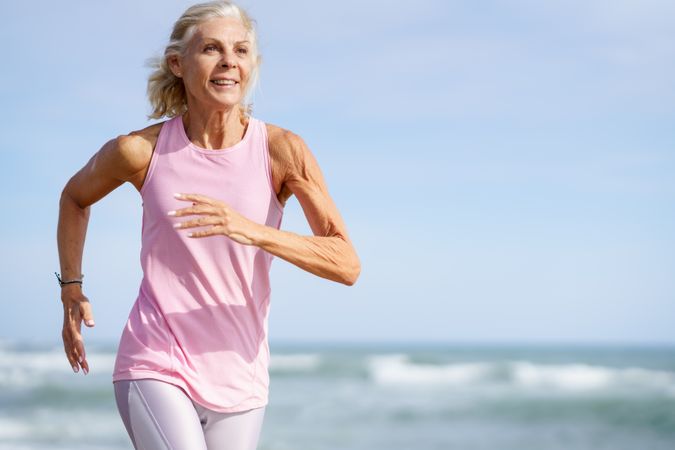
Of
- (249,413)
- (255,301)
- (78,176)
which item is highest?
(78,176)

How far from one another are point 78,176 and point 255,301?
74cm

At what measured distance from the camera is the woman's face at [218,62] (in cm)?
306

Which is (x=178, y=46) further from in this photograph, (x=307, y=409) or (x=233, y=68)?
(x=307, y=409)

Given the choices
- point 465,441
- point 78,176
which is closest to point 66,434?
point 465,441

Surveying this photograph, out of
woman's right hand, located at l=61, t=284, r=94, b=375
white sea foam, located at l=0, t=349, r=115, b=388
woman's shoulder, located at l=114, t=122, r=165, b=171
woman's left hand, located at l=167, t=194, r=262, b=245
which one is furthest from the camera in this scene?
white sea foam, located at l=0, t=349, r=115, b=388

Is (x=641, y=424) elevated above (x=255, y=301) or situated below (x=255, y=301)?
below

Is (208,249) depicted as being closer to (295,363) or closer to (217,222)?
(217,222)

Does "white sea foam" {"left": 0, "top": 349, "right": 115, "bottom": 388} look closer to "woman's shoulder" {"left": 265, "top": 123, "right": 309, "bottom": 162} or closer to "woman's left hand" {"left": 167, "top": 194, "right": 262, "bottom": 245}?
"woman's shoulder" {"left": 265, "top": 123, "right": 309, "bottom": 162}

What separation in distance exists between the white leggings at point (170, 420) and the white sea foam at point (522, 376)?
17056mm

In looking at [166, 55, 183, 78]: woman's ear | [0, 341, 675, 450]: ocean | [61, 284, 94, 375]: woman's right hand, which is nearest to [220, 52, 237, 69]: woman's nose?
[166, 55, 183, 78]: woman's ear

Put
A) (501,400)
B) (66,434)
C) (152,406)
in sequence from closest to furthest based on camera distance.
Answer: (152,406), (66,434), (501,400)

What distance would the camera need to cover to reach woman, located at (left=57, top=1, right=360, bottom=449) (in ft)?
9.68

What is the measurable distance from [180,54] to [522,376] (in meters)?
19.0

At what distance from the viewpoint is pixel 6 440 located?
13.2 m
